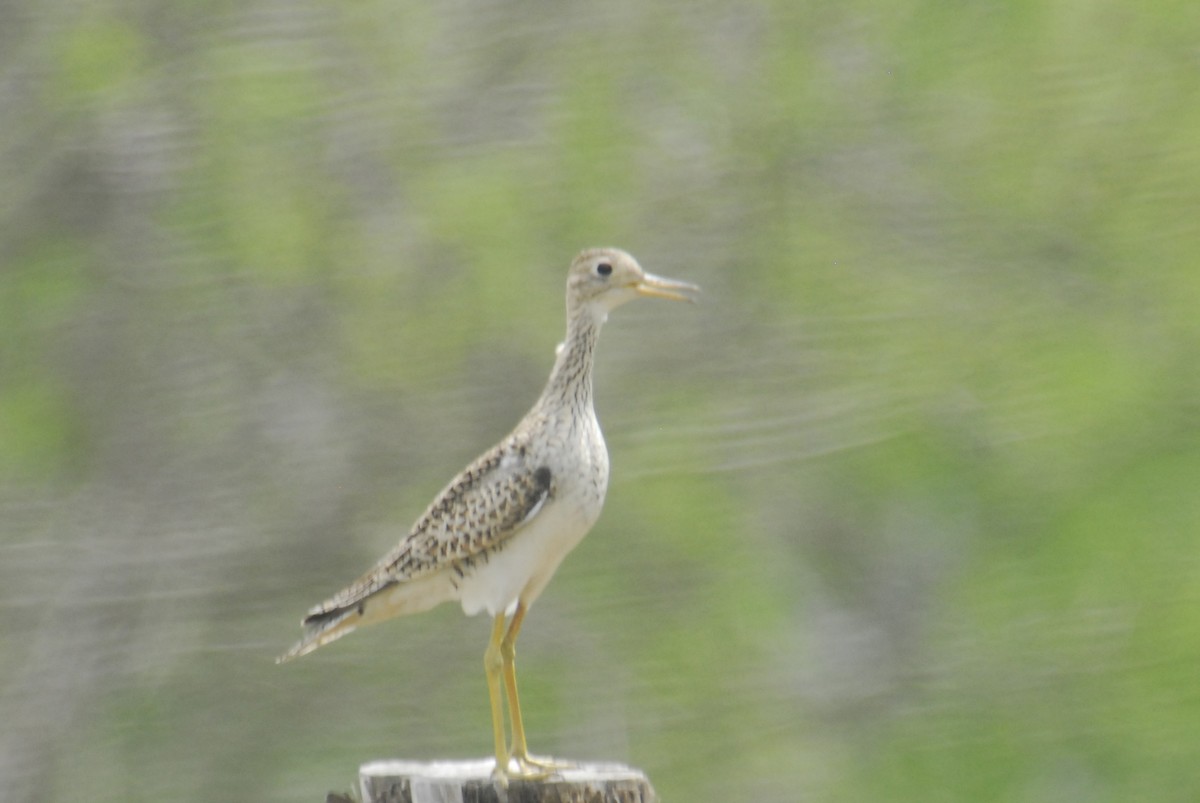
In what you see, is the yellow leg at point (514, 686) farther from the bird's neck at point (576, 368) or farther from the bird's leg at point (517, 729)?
the bird's neck at point (576, 368)

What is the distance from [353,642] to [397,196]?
9.39ft

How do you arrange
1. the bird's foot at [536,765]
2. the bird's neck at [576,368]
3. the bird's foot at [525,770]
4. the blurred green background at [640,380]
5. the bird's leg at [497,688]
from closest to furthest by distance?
the bird's foot at [525,770] → the bird's leg at [497,688] → the bird's foot at [536,765] → the bird's neck at [576,368] → the blurred green background at [640,380]

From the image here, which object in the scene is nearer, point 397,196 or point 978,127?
point 397,196

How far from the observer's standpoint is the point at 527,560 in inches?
263

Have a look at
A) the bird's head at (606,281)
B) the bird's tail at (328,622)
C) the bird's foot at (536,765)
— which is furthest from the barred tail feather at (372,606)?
the bird's head at (606,281)

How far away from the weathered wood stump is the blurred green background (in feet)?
17.4

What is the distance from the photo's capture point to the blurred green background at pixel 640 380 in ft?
37.5

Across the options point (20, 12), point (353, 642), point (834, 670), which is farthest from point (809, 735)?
point (20, 12)

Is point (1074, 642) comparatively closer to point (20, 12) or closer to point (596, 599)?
point (596, 599)

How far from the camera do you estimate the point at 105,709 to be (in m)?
11.5

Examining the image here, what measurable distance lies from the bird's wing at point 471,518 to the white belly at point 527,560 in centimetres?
5

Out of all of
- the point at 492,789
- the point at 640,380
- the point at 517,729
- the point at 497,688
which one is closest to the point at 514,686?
the point at 497,688

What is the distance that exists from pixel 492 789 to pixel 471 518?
3.98ft

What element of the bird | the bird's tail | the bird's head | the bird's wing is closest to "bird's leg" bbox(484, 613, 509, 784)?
the bird
